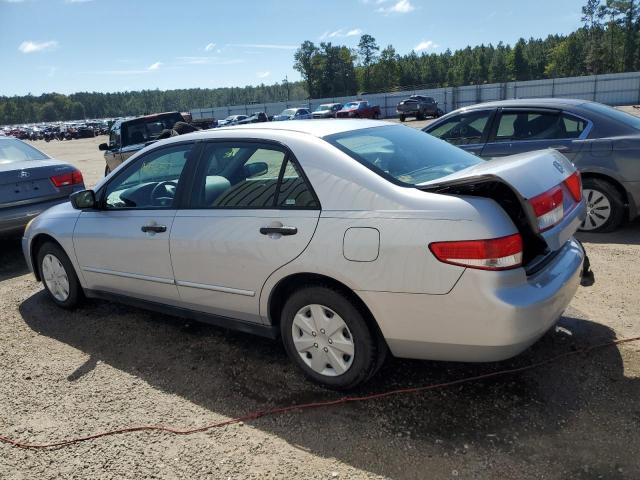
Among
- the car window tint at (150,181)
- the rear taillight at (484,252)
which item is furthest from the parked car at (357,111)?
the rear taillight at (484,252)

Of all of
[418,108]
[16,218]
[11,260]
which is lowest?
[418,108]

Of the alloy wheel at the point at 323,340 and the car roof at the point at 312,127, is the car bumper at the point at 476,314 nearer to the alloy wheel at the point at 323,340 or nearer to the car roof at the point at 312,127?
the alloy wheel at the point at 323,340

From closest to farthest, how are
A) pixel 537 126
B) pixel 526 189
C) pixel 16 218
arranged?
pixel 526 189 → pixel 537 126 → pixel 16 218

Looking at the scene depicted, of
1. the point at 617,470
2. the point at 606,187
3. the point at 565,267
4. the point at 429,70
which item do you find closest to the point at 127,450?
the point at 617,470

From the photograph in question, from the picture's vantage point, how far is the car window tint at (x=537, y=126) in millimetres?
6066

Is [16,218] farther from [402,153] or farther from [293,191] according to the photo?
[402,153]

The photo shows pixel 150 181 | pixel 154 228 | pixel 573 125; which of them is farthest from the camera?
pixel 573 125

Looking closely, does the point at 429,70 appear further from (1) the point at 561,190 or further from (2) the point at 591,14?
(1) the point at 561,190

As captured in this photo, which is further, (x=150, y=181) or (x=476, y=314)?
(x=150, y=181)

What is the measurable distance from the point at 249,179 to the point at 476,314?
1756 mm

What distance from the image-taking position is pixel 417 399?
3.12 m

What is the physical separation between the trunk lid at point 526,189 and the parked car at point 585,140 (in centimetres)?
305

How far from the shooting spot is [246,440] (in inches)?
114

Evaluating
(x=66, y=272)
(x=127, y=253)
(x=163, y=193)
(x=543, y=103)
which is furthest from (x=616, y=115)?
(x=66, y=272)
